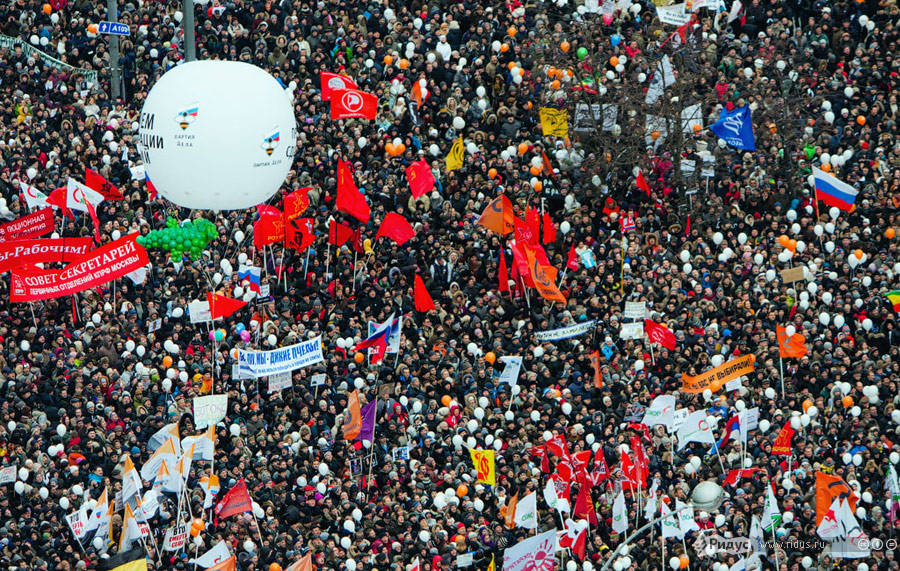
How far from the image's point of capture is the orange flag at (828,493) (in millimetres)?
29828

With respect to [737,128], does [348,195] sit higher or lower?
lower

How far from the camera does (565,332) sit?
32.1 metres

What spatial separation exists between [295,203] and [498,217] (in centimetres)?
344

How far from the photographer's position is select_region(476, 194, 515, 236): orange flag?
33.2 m

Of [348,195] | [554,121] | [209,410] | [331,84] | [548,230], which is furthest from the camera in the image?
[554,121]

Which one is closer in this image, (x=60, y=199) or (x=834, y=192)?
(x=60, y=199)

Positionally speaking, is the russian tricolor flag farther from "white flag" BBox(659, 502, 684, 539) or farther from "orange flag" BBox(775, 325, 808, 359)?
"white flag" BBox(659, 502, 684, 539)

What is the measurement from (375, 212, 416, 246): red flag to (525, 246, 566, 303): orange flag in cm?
207

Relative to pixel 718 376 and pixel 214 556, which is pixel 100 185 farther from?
pixel 718 376

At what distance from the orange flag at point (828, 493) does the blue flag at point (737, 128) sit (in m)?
7.34

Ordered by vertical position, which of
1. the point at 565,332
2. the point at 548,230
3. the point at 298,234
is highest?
the point at 298,234

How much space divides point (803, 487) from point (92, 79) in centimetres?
1430

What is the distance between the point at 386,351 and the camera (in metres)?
31.5

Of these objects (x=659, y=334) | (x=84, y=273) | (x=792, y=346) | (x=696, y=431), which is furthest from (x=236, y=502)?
(x=792, y=346)
